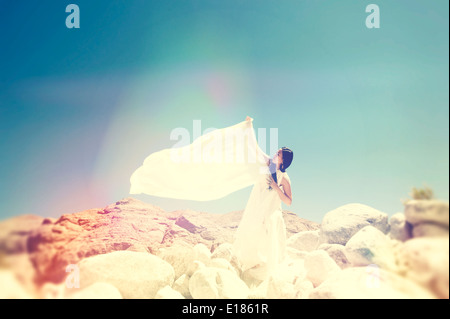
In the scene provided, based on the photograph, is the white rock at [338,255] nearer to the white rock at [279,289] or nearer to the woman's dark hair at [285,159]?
the white rock at [279,289]

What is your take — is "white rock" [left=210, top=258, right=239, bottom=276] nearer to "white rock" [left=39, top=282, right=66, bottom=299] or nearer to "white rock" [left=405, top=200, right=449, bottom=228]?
"white rock" [left=39, top=282, right=66, bottom=299]

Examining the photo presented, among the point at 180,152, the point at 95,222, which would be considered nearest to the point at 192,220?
the point at 95,222

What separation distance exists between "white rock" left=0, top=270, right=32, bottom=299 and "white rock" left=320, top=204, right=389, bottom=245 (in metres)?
7.40

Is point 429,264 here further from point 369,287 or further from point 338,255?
point 338,255

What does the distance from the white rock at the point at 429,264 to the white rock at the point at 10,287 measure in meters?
5.87

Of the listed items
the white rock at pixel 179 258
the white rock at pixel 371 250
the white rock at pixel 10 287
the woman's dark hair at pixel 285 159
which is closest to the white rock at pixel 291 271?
the white rock at pixel 371 250

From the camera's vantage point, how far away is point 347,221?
27.0 ft

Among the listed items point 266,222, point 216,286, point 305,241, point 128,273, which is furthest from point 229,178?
point 305,241

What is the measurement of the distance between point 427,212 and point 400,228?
608mm

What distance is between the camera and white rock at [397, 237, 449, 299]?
3.87m

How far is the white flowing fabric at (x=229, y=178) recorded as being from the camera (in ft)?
20.1

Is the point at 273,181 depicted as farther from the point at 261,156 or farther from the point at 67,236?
the point at 67,236

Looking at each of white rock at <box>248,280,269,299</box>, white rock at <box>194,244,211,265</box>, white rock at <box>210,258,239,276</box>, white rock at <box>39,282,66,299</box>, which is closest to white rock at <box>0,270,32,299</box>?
white rock at <box>39,282,66,299</box>
